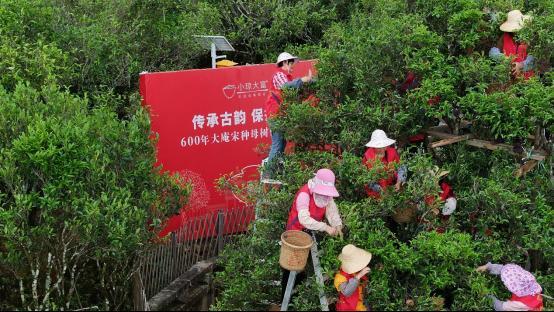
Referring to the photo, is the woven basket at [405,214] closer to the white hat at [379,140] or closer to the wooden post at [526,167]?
the white hat at [379,140]

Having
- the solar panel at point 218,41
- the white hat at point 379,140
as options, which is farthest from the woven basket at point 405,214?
the solar panel at point 218,41

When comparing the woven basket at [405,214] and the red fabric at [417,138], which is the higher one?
the red fabric at [417,138]

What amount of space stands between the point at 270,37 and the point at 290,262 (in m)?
8.52

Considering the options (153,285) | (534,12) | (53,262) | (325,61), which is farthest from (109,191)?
(534,12)

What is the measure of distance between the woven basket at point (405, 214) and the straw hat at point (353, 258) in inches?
38.9

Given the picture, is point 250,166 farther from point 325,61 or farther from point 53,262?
point 53,262

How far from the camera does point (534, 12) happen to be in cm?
792

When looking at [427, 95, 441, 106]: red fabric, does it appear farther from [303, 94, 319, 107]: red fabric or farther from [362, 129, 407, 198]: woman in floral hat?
[303, 94, 319, 107]: red fabric

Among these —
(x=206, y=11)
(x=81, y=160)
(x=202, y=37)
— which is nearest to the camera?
(x=81, y=160)

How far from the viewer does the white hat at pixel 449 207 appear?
6.88m

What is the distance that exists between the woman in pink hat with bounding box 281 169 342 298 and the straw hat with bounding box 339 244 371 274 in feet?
0.97

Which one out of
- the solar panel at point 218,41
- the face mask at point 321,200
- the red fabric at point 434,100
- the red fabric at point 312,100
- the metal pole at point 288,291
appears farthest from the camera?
the solar panel at point 218,41

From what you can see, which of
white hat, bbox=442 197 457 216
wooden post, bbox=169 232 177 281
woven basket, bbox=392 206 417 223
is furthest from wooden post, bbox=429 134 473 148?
wooden post, bbox=169 232 177 281

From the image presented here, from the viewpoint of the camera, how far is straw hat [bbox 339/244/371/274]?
575 cm
